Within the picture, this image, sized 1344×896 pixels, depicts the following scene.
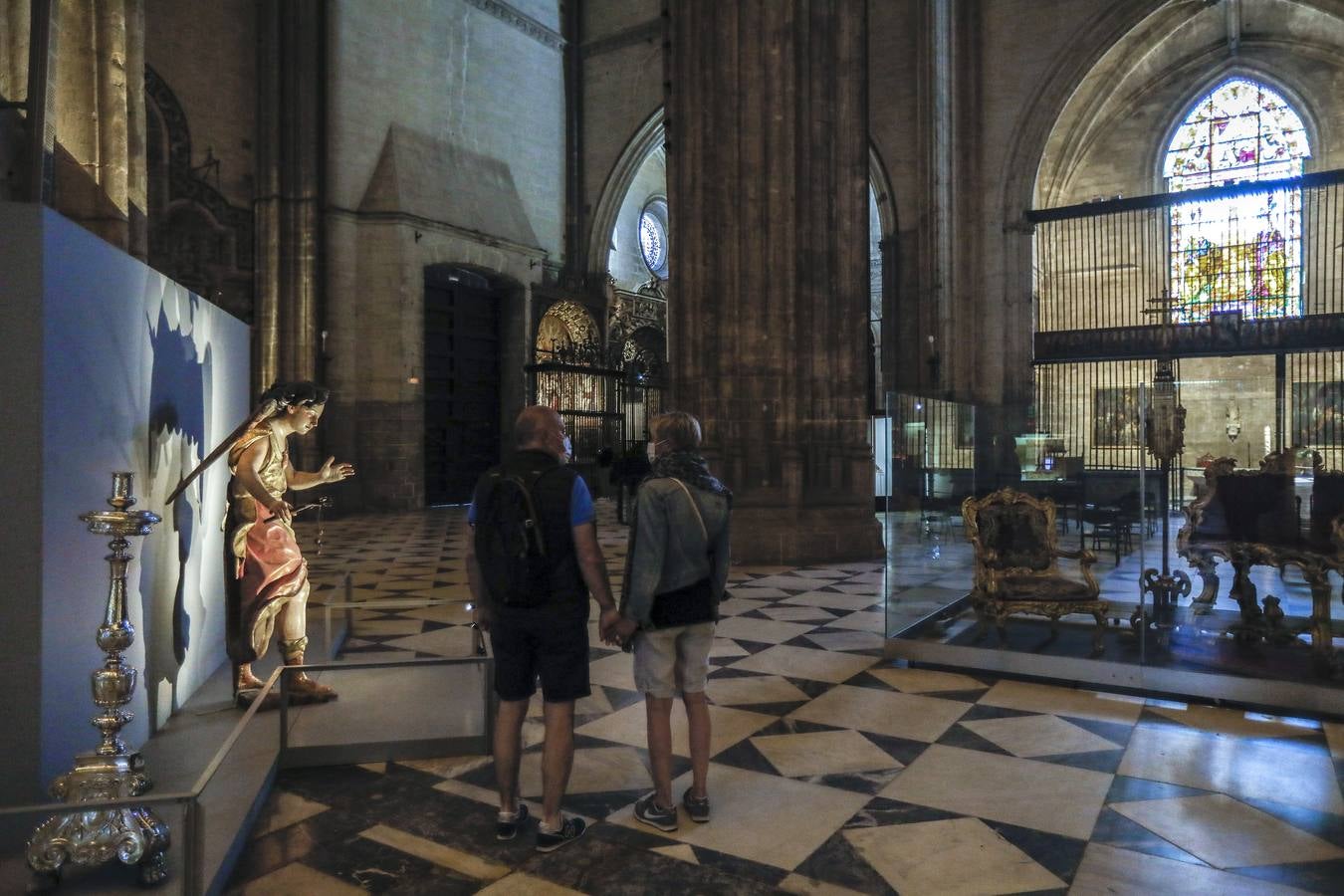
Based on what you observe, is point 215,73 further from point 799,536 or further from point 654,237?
point 654,237

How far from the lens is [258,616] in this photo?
4.07 m

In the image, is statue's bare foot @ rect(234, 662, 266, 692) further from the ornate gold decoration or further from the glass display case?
the ornate gold decoration

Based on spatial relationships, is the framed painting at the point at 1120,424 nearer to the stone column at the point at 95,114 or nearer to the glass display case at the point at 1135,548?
the glass display case at the point at 1135,548

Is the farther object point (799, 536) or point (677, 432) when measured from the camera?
point (799, 536)

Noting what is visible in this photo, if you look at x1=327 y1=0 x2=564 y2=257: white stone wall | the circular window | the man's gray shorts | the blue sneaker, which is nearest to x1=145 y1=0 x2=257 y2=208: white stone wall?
x1=327 y1=0 x2=564 y2=257: white stone wall

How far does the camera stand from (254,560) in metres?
4.09

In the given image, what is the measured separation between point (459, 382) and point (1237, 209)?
1949cm

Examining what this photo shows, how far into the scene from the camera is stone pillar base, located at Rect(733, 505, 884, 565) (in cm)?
981

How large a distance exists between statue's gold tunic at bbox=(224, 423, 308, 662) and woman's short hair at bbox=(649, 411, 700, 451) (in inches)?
77.2

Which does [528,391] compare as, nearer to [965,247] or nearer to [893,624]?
[965,247]

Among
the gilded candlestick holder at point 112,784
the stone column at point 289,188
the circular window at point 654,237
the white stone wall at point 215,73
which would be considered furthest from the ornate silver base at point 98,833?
the circular window at point 654,237

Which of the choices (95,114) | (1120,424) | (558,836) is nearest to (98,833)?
(558,836)

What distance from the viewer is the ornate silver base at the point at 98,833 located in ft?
7.91

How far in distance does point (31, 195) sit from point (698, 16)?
8.22 m
